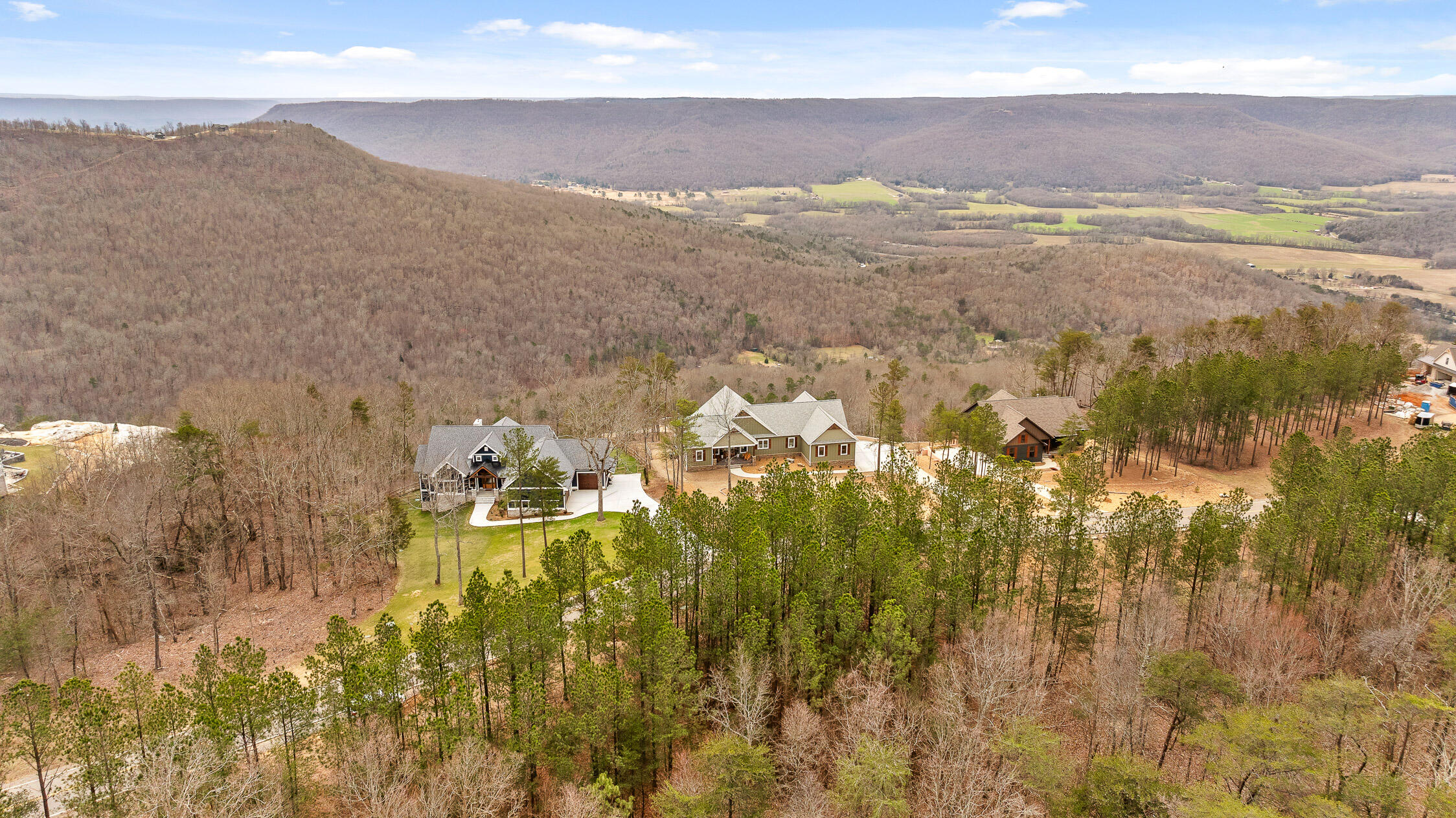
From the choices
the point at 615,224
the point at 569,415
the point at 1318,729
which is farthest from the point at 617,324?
the point at 1318,729

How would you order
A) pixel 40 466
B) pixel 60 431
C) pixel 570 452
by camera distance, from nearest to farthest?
pixel 40 466 < pixel 570 452 < pixel 60 431

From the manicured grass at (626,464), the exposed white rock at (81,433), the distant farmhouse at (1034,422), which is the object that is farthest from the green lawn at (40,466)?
the distant farmhouse at (1034,422)

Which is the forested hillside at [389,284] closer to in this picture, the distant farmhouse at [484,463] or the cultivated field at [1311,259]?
the distant farmhouse at [484,463]

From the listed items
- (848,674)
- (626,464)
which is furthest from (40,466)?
(848,674)

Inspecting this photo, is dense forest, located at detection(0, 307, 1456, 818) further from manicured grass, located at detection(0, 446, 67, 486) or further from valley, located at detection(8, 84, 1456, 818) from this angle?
manicured grass, located at detection(0, 446, 67, 486)

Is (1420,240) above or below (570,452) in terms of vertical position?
above

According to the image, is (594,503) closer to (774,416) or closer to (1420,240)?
(774,416)
